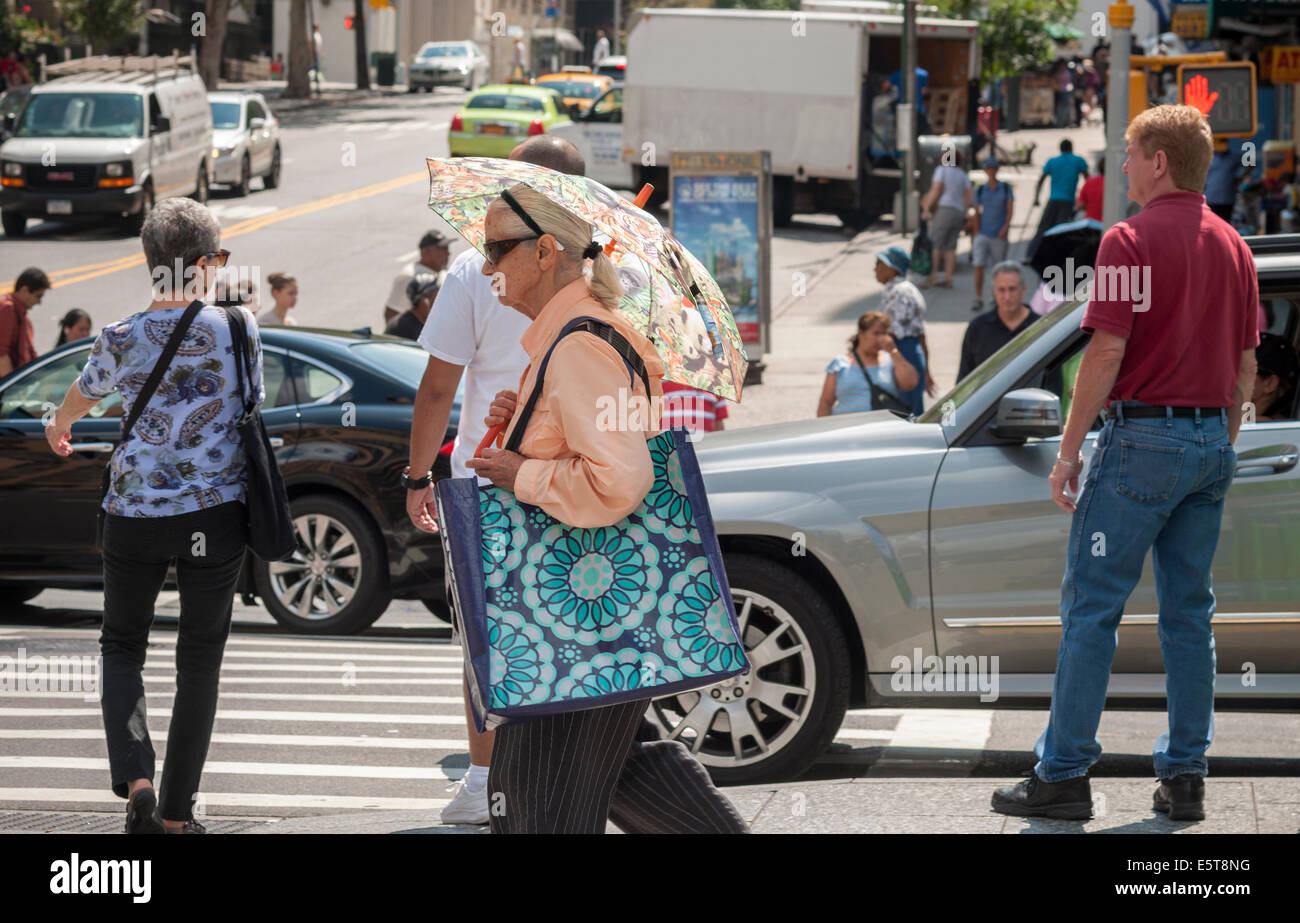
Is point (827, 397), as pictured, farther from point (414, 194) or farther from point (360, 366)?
point (414, 194)

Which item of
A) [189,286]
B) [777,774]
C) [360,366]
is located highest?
[189,286]

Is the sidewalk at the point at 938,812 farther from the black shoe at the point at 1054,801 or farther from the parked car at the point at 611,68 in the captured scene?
the parked car at the point at 611,68

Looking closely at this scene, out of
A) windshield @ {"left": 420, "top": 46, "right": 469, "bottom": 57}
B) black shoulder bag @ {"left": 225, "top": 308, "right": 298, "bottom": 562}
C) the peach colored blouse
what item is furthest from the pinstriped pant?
windshield @ {"left": 420, "top": 46, "right": 469, "bottom": 57}

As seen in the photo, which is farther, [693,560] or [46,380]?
[46,380]

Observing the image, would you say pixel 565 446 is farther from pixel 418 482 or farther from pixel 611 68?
pixel 611 68

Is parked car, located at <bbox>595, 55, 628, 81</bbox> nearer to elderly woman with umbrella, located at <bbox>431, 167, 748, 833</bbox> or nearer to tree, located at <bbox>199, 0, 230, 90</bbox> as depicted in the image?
tree, located at <bbox>199, 0, 230, 90</bbox>

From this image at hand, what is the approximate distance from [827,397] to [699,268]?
5.96 meters

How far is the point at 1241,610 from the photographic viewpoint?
222 inches

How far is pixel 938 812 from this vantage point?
5027 mm

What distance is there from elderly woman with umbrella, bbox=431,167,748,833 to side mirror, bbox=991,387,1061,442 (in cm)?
218

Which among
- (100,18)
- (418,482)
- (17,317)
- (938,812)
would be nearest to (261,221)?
(17,317)

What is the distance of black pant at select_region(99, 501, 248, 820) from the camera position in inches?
187

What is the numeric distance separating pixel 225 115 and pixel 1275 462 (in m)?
28.7
